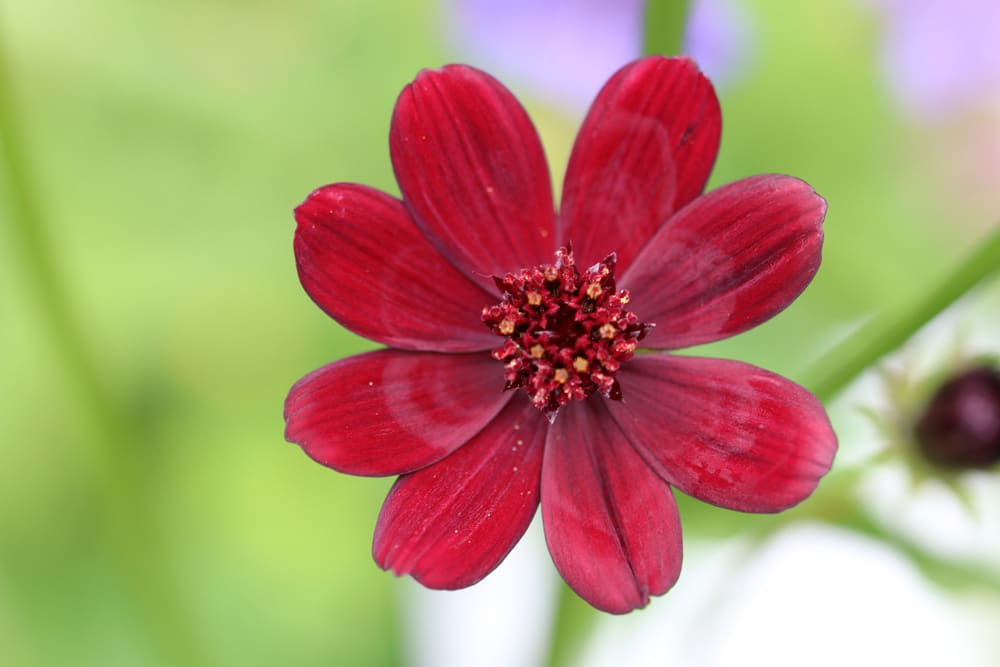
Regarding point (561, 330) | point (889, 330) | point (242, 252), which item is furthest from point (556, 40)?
point (889, 330)

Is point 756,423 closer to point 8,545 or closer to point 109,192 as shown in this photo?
point 8,545

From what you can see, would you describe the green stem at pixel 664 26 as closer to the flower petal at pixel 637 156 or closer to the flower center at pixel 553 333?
the flower petal at pixel 637 156

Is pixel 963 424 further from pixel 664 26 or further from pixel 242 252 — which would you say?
pixel 242 252

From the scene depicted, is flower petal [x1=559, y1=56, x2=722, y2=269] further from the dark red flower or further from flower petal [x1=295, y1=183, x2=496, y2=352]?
flower petal [x1=295, y1=183, x2=496, y2=352]

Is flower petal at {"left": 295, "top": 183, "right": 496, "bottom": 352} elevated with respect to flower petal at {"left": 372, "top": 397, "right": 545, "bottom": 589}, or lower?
elevated

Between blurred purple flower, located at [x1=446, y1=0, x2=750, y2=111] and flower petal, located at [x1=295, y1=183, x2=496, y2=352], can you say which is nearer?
flower petal, located at [x1=295, y1=183, x2=496, y2=352]

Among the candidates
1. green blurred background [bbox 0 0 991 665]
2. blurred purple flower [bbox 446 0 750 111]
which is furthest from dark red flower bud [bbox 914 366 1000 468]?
blurred purple flower [bbox 446 0 750 111]
